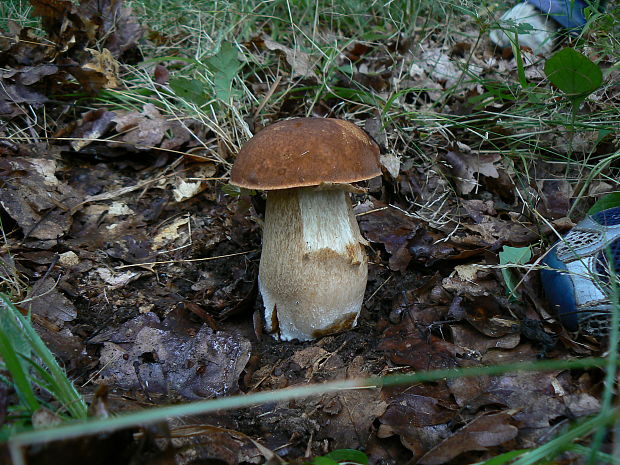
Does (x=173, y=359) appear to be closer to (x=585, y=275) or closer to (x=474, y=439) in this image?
(x=474, y=439)

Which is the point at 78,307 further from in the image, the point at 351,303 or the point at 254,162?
the point at 351,303

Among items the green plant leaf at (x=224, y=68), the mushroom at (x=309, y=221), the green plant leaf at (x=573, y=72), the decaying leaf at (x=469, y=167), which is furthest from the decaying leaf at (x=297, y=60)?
the green plant leaf at (x=573, y=72)

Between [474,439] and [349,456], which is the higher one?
[474,439]

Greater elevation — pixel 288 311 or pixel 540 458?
pixel 540 458

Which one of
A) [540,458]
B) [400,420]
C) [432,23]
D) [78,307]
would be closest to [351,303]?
[400,420]

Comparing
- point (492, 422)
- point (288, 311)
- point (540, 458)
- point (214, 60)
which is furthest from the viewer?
point (214, 60)

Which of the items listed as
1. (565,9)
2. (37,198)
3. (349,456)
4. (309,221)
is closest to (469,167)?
(309,221)
